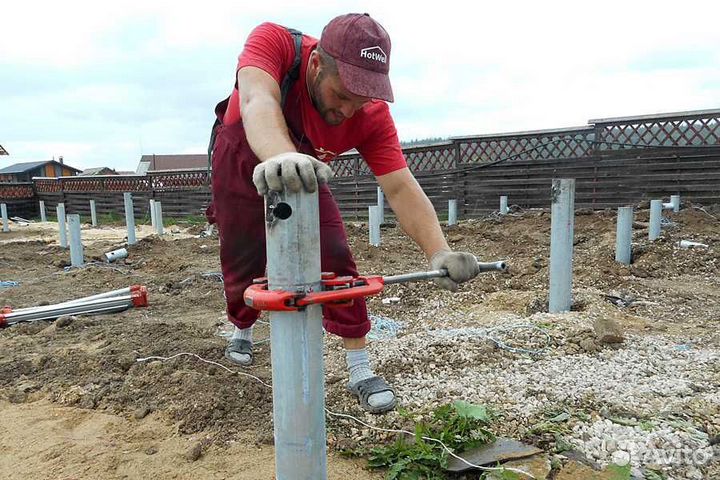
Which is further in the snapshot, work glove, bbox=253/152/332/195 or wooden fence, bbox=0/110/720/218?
wooden fence, bbox=0/110/720/218

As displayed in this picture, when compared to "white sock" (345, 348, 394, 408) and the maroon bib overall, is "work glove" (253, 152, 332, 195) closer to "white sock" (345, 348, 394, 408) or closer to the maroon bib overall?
the maroon bib overall

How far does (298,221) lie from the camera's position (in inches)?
43.4

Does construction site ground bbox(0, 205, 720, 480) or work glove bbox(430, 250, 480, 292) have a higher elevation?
work glove bbox(430, 250, 480, 292)

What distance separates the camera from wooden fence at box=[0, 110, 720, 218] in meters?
9.57

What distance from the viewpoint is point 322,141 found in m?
2.27

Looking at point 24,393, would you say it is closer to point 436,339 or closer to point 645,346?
point 436,339

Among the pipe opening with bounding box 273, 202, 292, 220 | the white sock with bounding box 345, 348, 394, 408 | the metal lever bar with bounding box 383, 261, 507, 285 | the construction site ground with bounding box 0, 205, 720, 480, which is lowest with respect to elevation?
the construction site ground with bounding box 0, 205, 720, 480

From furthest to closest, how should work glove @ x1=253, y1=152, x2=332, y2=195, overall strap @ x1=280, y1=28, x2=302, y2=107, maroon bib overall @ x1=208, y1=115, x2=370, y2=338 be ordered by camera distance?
1. maroon bib overall @ x1=208, y1=115, x2=370, y2=338
2. overall strap @ x1=280, y1=28, x2=302, y2=107
3. work glove @ x1=253, y1=152, x2=332, y2=195

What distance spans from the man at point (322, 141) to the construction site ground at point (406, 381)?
1.21 feet

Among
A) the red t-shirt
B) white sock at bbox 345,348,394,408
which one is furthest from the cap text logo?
white sock at bbox 345,348,394,408

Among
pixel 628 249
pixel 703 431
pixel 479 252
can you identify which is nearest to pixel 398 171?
pixel 703 431

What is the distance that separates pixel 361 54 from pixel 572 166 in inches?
394

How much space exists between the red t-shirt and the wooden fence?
8.99m

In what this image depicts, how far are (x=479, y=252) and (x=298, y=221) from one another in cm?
635
